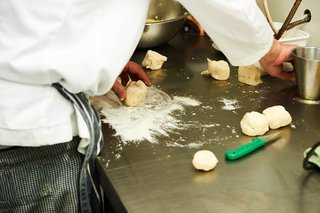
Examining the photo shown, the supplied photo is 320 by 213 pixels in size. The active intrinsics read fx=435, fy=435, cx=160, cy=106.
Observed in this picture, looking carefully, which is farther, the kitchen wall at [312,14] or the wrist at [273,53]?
the kitchen wall at [312,14]

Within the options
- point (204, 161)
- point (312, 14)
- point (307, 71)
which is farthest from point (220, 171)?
point (312, 14)

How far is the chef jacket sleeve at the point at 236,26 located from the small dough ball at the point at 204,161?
27 cm

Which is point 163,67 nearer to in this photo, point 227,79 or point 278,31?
point 227,79

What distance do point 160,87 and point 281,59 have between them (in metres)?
0.32

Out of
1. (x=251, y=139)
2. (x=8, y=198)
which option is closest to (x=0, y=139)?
(x=8, y=198)

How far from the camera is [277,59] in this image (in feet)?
3.57

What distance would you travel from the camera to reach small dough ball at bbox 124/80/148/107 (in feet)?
3.43

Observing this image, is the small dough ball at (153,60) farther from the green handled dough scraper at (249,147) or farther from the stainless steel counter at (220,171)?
the green handled dough scraper at (249,147)

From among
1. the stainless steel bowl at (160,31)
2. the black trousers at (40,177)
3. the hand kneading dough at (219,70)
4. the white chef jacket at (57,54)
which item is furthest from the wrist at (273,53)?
the black trousers at (40,177)

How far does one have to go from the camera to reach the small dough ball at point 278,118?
37.0 inches

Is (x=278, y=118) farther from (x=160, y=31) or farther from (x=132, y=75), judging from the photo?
(x=160, y=31)

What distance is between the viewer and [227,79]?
1.20 metres

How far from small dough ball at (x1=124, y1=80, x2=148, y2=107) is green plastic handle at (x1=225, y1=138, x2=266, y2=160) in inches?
11.7

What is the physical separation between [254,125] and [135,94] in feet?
0.98
